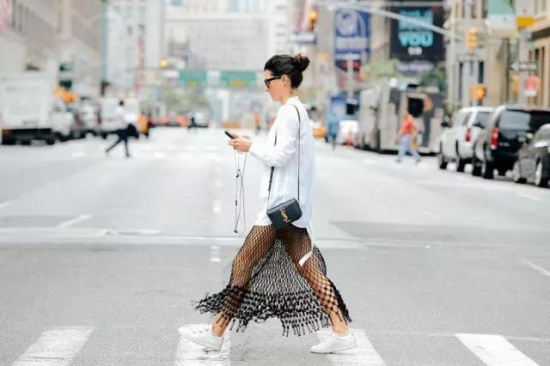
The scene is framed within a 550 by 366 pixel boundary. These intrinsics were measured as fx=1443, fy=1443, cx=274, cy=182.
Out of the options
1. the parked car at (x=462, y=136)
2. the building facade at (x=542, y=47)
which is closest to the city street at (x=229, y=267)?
the parked car at (x=462, y=136)

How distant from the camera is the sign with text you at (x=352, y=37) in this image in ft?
426

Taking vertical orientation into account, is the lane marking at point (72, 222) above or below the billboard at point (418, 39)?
below

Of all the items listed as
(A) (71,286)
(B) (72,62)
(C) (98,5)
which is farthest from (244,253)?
(C) (98,5)

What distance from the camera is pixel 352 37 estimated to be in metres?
131

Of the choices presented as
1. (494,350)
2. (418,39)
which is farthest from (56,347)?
(418,39)

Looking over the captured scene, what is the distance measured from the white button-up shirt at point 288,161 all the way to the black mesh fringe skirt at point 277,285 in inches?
3.7

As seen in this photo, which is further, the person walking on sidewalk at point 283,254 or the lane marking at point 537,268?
the lane marking at point 537,268

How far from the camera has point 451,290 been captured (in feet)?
40.1

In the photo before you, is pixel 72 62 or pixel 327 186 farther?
pixel 72 62

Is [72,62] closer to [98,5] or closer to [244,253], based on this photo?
[98,5]

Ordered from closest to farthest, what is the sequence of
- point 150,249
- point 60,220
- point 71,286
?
point 71,286
point 150,249
point 60,220

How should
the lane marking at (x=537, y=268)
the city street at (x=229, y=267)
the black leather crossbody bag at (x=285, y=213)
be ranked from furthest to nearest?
the lane marking at (x=537, y=268) < the city street at (x=229, y=267) < the black leather crossbody bag at (x=285, y=213)

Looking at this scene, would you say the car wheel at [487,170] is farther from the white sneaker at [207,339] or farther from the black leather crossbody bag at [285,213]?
the black leather crossbody bag at [285,213]

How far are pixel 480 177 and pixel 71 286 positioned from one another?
2693 centimetres
